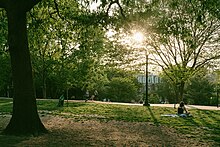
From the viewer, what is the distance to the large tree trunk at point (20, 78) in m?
9.81

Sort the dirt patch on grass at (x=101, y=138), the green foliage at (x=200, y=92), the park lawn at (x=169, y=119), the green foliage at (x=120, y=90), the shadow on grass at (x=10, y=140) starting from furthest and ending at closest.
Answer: the green foliage at (x=120, y=90) < the green foliage at (x=200, y=92) < the park lawn at (x=169, y=119) < the dirt patch on grass at (x=101, y=138) < the shadow on grass at (x=10, y=140)

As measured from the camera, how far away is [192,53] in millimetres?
29484

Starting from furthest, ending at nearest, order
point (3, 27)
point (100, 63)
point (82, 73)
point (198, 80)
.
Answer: point (198, 80) < point (82, 73) < point (100, 63) < point (3, 27)

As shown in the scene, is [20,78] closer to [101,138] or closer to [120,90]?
[101,138]

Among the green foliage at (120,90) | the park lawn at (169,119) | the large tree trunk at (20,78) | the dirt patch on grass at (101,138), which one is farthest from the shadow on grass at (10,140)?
the green foliage at (120,90)

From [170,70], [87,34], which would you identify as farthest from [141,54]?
[87,34]

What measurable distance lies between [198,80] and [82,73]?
22.2m

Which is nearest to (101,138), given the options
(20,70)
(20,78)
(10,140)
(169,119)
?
(10,140)

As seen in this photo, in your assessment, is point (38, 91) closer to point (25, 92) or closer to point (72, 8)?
point (72, 8)

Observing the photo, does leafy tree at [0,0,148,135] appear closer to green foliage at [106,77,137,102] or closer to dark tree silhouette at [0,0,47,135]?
dark tree silhouette at [0,0,47,135]

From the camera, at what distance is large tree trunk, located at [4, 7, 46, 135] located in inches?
386

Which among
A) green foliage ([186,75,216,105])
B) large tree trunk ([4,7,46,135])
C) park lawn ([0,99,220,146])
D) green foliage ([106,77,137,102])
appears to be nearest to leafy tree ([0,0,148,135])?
large tree trunk ([4,7,46,135])

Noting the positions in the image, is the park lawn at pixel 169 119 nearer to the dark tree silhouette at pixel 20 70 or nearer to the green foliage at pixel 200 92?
the dark tree silhouette at pixel 20 70

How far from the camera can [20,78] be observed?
9.88m
